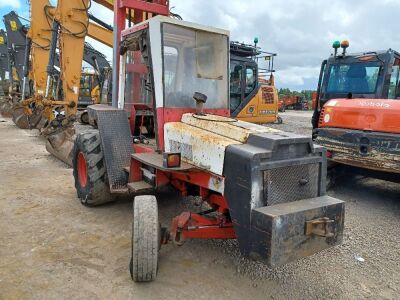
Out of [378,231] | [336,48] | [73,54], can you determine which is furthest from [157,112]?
[73,54]

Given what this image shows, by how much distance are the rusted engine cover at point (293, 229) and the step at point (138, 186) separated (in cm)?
154

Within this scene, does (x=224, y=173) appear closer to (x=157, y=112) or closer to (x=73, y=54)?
(x=157, y=112)

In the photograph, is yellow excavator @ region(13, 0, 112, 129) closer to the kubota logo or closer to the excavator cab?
the excavator cab

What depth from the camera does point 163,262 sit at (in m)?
3.52

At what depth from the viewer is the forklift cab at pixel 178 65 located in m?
3.72

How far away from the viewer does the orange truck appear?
4.90 metres

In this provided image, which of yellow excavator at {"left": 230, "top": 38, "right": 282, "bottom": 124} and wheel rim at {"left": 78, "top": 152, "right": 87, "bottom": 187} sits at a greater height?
yellow excavator at {"left": 230, "top": 38, "right": 282, "bottom": 124}

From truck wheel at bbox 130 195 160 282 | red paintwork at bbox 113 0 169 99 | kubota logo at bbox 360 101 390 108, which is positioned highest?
red paintwork at bbox 113 0 169 99

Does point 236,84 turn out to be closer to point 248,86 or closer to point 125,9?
point 248,86

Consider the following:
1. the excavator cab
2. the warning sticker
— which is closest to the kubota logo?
the excavator cab

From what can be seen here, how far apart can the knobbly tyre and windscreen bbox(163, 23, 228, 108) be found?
1 centimetres

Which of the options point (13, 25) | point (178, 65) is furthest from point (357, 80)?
point (13, 25)

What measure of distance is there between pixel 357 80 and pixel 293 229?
16.9 feet

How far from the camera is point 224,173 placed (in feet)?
10.00
